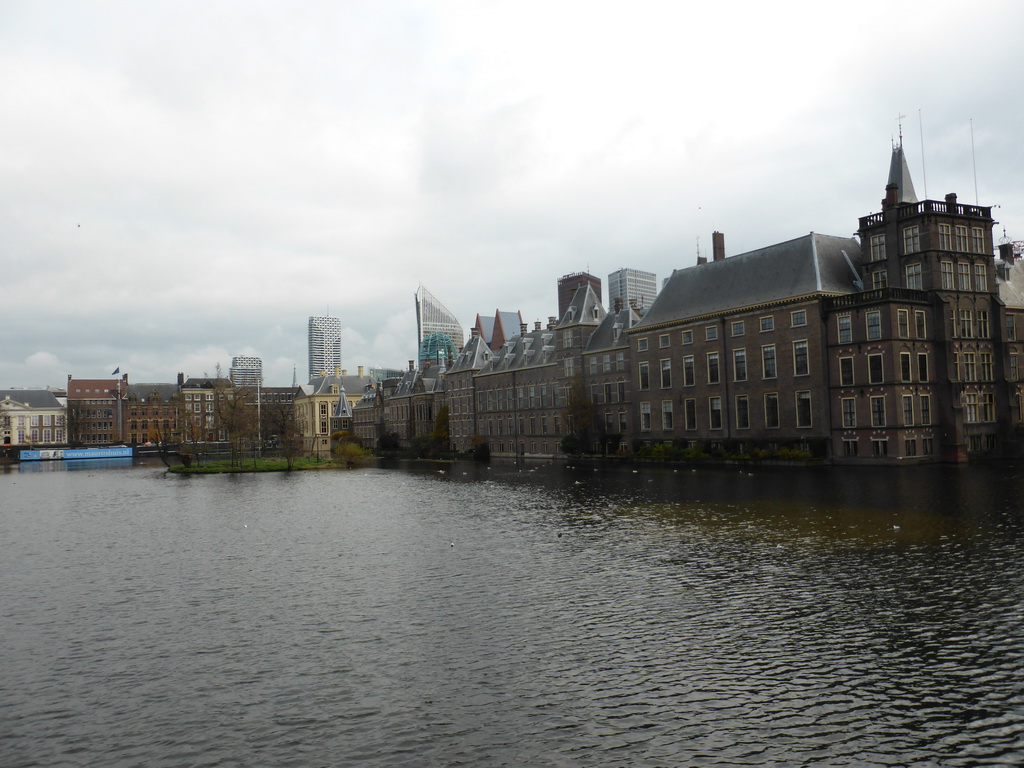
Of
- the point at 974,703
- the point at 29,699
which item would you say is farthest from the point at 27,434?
the point at 974,703

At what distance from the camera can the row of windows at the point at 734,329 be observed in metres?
65.1

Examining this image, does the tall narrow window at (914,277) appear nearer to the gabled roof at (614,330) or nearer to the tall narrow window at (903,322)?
the tall narrow window at (903,322)

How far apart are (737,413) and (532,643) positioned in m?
58.6

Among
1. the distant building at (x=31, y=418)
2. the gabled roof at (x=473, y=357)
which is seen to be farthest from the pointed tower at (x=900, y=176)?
the distant building at (x=31, y=418)

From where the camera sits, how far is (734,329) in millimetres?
71250

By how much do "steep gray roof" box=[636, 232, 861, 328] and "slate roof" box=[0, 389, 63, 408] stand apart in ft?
500

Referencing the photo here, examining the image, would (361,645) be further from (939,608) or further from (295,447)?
(295,447)

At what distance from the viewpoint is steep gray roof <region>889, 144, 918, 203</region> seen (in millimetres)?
64875

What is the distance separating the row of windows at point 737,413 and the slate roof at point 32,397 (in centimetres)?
15021

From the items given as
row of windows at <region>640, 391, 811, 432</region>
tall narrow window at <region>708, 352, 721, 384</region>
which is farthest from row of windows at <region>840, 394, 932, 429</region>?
tall narrow window at <region>708, 352, 721, 384</region>

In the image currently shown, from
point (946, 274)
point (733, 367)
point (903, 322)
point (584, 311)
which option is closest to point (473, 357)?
point (584, 311)

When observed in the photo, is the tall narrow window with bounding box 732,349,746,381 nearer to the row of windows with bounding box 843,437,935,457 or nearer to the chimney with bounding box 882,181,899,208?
the row of windows with bounding box 843,437,935,457

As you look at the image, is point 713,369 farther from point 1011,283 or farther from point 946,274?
point 1011,283

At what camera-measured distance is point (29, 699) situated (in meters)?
14.1
